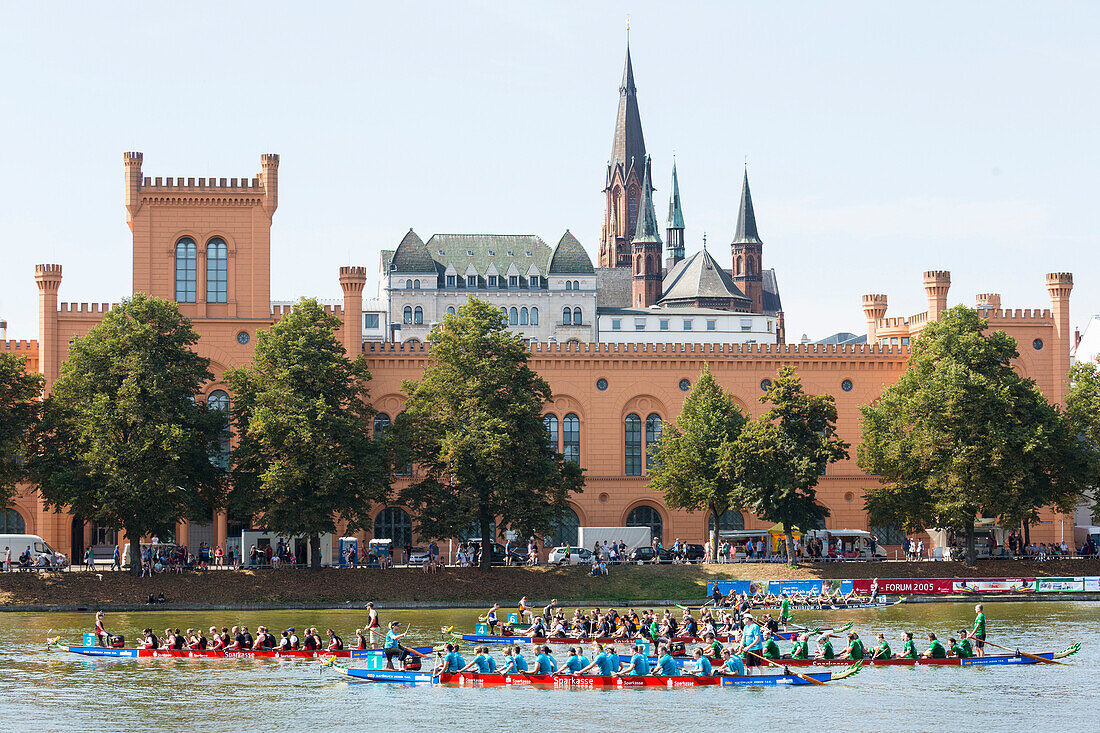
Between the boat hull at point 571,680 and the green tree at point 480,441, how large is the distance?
24432mm

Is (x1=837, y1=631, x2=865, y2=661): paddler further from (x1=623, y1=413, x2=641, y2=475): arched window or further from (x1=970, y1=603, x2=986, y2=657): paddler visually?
(x1=623, y1=413, x2=641, y2=475): arched window

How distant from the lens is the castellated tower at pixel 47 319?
271 feet

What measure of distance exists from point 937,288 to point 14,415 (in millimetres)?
54094

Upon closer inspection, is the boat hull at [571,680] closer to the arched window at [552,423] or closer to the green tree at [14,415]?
the green tree at [14,415]

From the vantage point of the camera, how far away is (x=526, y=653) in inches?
2203

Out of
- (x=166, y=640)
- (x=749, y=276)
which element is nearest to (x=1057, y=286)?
(x=166, y=640)

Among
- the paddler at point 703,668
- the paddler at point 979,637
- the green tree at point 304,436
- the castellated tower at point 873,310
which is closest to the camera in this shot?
the paddler at point 703,668

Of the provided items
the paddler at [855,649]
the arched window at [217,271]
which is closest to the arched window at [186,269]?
the arched window at [217,271]

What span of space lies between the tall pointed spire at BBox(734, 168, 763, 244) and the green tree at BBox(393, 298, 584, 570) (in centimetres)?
10214

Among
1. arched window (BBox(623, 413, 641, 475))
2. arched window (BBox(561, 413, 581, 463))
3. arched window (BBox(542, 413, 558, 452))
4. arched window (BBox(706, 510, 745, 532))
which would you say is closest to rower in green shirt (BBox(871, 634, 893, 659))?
arched window (BBox(706, 510, 745, 532))

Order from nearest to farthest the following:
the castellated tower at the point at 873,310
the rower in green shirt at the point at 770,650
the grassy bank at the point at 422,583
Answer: the rower in green shirt at the point at 770,650 < the grassy bank at the point at 422,583 < the castellated tower at the point at 873,310

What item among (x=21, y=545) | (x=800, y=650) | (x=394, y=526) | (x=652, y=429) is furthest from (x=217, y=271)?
(x=800, y=650)

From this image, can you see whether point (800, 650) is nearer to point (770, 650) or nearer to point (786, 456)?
point (770, 650)

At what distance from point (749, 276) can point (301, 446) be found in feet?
366
